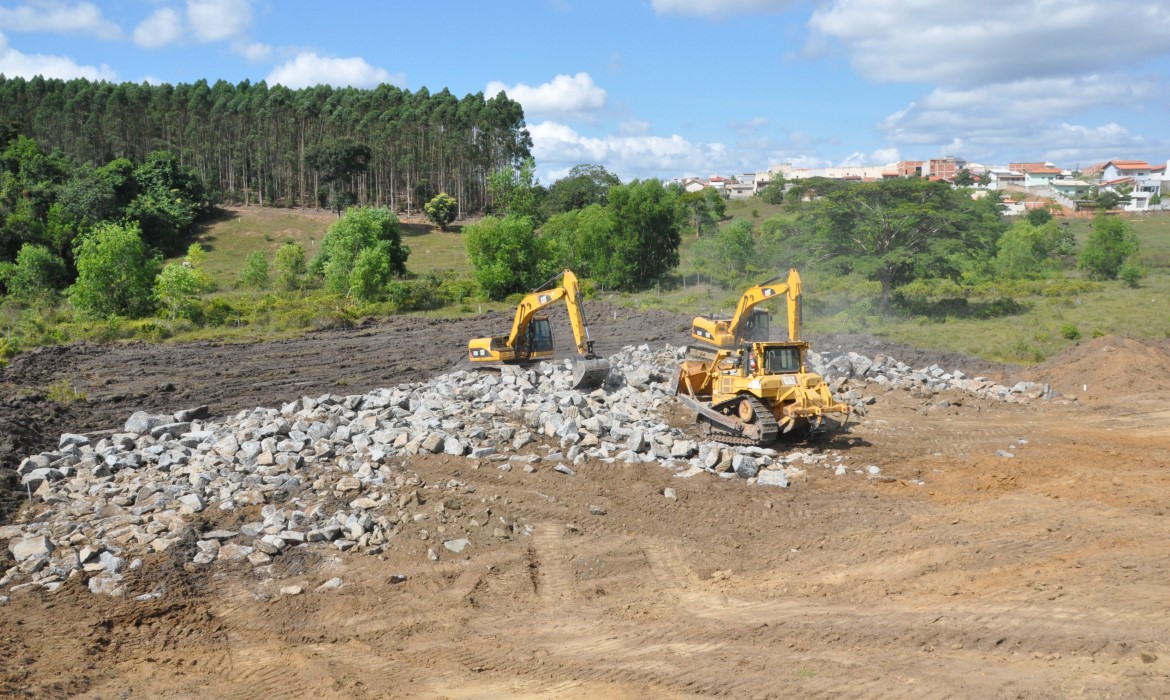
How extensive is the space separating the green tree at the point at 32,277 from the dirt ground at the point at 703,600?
29.3 m

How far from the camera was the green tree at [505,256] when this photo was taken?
1754 inches

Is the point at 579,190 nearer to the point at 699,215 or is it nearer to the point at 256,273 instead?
the point at 699,215

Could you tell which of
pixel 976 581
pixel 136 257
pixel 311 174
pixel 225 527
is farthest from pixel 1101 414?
pixel 311 174

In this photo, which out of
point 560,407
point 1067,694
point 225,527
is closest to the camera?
point 1067,694

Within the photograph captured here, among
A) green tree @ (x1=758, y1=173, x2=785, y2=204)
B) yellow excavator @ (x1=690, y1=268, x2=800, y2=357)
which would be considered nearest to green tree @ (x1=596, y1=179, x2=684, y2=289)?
yellow excavator @ (x1=690, y1=268, x2=800, y2=357)

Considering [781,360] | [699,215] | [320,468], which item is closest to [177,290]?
[320,468]

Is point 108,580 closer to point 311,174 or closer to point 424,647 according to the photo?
point 424,647

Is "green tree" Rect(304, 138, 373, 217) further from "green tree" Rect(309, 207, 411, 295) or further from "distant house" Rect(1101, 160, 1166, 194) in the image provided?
"distant house" Rect(1101, 160, 1166, 194)

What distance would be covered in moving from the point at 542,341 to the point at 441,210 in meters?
51.6

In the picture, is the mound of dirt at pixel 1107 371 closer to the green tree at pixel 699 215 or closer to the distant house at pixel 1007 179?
the green tree at pixel 699 215

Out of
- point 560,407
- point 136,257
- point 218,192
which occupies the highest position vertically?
point 218,192

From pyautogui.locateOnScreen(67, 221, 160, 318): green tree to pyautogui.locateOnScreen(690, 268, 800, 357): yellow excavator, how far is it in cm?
2585

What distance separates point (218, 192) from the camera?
254 feet

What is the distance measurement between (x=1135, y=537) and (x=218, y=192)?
263 ft
